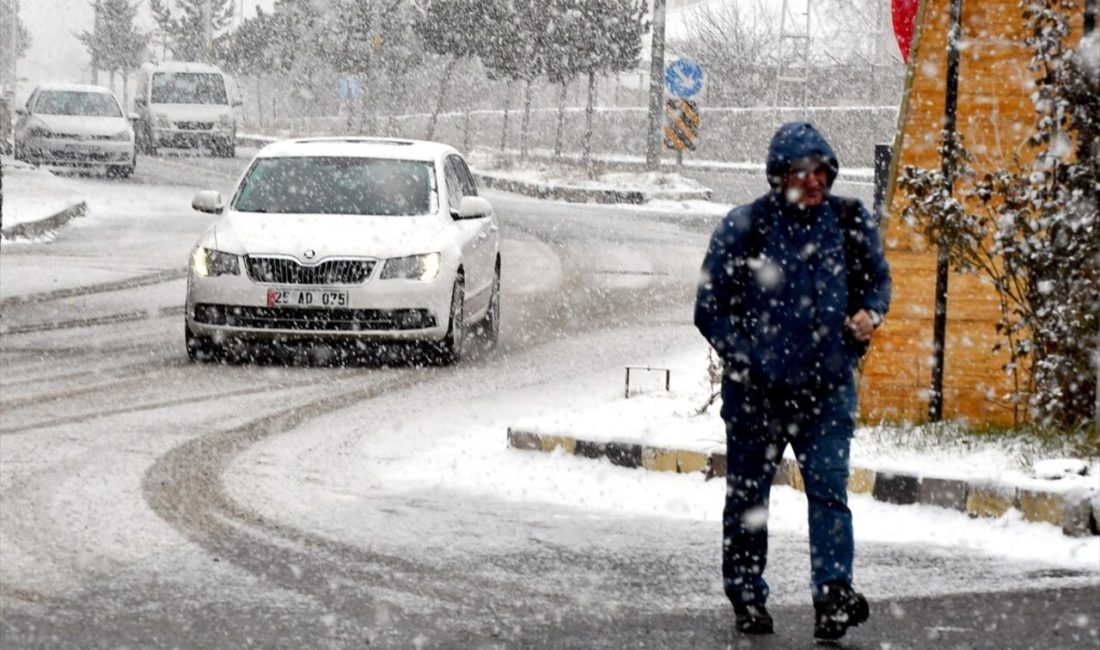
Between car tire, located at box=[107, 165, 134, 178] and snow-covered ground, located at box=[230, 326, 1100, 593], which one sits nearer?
snow-covered ground, located at box=[230, 326, 1100, 593]

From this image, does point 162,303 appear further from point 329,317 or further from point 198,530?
point 198,530

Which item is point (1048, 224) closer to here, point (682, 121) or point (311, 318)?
point (311, 318)

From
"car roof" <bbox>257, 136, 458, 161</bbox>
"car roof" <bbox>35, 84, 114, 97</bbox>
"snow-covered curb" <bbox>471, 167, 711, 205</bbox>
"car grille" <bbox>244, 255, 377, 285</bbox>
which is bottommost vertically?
"snow-covered curb" <bbox>471, 167, 711, 205</bbox>

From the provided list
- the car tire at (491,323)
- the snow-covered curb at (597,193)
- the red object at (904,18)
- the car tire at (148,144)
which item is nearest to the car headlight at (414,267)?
the car tire at (491,323)

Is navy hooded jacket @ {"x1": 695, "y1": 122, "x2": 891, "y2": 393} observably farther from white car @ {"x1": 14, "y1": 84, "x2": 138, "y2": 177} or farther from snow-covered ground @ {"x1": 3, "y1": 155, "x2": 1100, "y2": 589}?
white car @ {"x1": 14, "y1": 84, "x2": 138, "y2": 177}

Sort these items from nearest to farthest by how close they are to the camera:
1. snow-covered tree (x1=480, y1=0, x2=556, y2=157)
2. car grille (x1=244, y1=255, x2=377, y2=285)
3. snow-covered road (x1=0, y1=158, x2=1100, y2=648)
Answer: snow-covered road (x1=0, y1=158, x2=1100, y2=648)
car grille (x1=244, y1=255, x2=377, y2=285)
snow-covered tree (x1=480, y1=0, x2=556, y2=157)

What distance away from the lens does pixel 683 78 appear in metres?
37.1

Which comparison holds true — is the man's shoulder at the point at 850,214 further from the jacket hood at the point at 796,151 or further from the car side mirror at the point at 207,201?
the car side mirror at the point at 207,201

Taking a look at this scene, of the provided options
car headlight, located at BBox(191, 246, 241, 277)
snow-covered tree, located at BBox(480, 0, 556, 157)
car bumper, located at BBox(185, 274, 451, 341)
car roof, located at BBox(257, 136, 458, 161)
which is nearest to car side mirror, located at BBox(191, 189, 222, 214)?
car headlight, located at BBox(191, 246, 241, 277)

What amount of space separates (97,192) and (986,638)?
27.0 m

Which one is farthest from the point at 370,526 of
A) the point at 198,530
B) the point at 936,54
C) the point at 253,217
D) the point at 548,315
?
the point at 548,315

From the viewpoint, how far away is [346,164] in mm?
14031

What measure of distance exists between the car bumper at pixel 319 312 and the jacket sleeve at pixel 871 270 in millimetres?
6992

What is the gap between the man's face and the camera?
573cm
